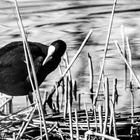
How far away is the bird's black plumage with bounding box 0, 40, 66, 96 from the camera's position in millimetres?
6160

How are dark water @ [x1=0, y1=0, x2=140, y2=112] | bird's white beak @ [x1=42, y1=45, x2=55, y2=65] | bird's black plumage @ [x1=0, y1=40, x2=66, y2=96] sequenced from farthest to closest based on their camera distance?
dark water @ [x1=0, y1=0, x2=140, y2=112], bird's white beak @ [x1=42, y1=45, x2=55, y2=65], bird's black plumage @ [x1=0, y1=40, x2=66, y2=96]

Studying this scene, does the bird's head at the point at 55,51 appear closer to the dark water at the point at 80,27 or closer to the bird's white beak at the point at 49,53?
the bird's white beak at the point at 49,53

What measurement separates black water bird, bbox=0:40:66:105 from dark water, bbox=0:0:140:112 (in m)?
0.15

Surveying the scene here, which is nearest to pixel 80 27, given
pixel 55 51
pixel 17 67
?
pixel 55 51

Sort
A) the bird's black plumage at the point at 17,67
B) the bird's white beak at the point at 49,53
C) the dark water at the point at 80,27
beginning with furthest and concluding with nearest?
the dark water at the point at 80,27 → the bird's white beak at the point at 49,53 → the bird's black plumage at the point at 17,67

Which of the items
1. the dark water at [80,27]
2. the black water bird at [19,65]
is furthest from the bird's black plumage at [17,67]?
the dark water at [80,27]

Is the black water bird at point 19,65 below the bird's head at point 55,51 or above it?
below

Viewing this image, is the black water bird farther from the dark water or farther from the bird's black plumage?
the dark water

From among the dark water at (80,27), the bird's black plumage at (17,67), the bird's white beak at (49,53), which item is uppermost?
the dark water at (80,27)

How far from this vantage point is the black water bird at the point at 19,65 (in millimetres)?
6164

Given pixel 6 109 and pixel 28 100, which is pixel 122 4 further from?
pixel 6 109

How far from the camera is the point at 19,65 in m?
6.20

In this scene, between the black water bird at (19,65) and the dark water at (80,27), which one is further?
the dark water at (80,27)

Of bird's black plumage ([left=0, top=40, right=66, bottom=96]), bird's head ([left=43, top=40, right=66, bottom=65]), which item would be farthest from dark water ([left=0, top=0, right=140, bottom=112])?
bird's head ([left=43, top=40, right=66, bottom=65])
